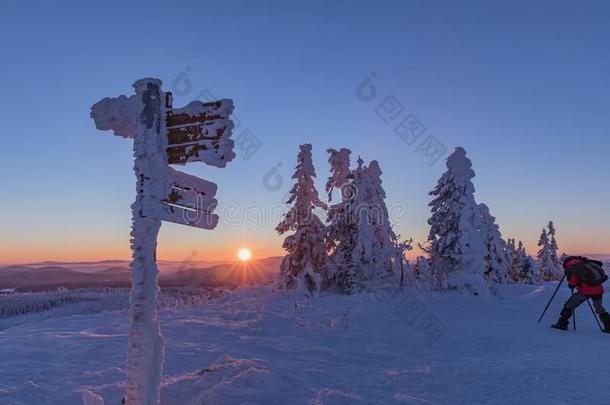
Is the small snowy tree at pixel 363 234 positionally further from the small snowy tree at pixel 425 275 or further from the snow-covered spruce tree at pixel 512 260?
the snow-covered spruce tree at pixel 512 260

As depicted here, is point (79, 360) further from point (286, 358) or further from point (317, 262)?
point (317, 262)

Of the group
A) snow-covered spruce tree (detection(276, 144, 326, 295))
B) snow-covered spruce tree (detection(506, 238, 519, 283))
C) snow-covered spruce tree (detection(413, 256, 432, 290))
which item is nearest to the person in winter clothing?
snow-covered spruce tree (detection(413, 256, 432, 290))

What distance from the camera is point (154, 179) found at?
5.02m

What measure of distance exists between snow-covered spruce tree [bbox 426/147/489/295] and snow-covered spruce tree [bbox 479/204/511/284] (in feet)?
30.3

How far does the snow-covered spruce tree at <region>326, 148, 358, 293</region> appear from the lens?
88.9 feet

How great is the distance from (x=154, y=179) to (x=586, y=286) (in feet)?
38.4

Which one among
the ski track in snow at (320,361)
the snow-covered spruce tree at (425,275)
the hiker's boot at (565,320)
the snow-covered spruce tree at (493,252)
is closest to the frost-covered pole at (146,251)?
the ski track in snow at (320,361)

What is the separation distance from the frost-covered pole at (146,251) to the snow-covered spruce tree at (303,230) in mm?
22897

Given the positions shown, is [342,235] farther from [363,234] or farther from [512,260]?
[512,260]

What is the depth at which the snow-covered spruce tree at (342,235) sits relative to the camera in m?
27.1

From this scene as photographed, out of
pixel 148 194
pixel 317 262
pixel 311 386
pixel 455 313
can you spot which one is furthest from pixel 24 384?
pixel 317 262

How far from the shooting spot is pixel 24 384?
6.16 m

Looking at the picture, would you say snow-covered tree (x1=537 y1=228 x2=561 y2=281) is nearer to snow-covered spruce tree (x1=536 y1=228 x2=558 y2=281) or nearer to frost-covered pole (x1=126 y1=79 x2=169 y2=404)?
snow-covered spruce tree (x1=536 y1=228 x2=558 y2=281)

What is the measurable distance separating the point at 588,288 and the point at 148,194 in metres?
11.7
